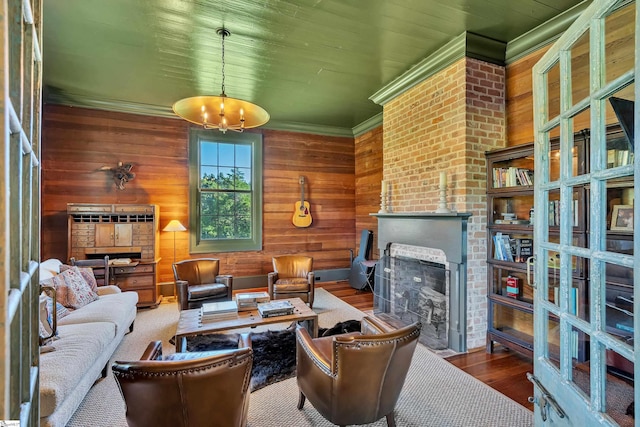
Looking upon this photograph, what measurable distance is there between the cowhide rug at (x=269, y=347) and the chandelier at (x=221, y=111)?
81.2 inches

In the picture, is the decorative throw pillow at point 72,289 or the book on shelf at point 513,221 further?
the decorative throw pillow at point 72,289

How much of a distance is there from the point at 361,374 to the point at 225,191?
438 cm

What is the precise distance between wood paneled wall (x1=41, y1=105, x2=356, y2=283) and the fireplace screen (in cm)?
201

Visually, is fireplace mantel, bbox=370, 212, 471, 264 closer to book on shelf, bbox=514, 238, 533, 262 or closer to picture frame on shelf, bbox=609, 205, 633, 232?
book on shelf, bbox=514, 238, 533, 262

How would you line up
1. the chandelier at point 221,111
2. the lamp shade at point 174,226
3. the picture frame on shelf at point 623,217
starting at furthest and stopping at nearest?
1. the lamp shade at point 174,226
2. the chandelier at point 221,111
3. the picture frame on shelf at point 623,217

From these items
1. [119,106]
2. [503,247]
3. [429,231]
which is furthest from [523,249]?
[119,106]

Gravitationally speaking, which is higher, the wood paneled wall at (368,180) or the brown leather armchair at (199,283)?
the wood paneled wall at (368,180)

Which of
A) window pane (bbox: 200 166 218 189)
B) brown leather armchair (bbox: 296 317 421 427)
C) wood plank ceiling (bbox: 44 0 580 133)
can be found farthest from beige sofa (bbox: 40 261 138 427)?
window pane (bbox: 200 166 218 189)

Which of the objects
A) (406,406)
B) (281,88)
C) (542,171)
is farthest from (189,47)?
(406,406)

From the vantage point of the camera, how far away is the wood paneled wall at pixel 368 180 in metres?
5.37

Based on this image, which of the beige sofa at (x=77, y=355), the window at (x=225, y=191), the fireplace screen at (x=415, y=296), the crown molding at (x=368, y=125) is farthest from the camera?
the crown molding at (x=368, y=125)

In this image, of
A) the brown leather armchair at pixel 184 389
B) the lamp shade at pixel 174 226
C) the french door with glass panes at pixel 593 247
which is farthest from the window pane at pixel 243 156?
the french door with glass panes at pixel 593 247

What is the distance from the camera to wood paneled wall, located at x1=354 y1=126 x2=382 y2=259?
5.37 metres

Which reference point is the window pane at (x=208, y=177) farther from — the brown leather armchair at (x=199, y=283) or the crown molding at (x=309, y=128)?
the brown leather armchair at (x=199, y=283)
